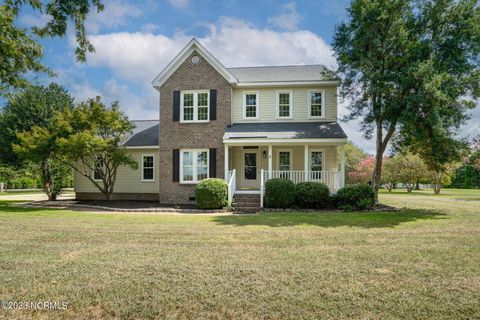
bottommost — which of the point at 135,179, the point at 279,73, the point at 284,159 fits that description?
the point at 135,179

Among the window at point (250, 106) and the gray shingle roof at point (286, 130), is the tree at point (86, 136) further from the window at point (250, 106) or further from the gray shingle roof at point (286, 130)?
the window at point (250, 106)

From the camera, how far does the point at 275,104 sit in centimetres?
1786

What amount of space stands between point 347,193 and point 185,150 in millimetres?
8703

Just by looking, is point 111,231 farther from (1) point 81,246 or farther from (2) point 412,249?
(2) point 412,249

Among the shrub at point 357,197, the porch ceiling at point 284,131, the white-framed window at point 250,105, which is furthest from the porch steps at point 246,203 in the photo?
the white-framed window at point 250,105

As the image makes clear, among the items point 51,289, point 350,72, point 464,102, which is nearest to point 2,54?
point 51,289

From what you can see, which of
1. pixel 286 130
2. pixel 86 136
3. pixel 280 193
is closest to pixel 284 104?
pixel 286 130

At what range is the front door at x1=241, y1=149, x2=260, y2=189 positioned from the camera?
1786 centimetres

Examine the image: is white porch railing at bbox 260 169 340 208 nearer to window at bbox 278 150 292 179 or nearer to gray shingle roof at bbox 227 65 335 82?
window at bbox 278 150 292 179

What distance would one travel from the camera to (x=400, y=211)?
528 inches

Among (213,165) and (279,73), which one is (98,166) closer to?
(213,165)

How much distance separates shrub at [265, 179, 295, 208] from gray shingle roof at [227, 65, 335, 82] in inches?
260

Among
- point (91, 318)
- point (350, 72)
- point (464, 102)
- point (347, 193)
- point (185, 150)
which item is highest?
point (350, 72)

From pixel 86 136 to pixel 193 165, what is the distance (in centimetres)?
560
